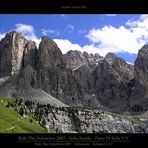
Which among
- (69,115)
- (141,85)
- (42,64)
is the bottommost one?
(69,115)

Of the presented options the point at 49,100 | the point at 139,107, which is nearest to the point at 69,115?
the point at 49,100

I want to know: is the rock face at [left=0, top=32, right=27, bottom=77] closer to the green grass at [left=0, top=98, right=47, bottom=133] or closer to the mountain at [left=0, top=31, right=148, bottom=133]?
the mountain at [left=0, top=31, right=148, bottom=133]

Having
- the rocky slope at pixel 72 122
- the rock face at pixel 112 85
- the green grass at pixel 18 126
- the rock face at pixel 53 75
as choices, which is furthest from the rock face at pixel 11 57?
the green grass at pixel 18 126

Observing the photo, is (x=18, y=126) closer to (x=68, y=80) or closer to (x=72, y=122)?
(x=72, y=122)

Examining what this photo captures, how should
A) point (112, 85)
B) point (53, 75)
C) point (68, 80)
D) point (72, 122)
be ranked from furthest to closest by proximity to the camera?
point (112, 85) < point (68, 80) < point (53, 75) < point (72, 122)

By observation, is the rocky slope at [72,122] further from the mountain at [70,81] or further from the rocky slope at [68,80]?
the rocky slope at [68,80]

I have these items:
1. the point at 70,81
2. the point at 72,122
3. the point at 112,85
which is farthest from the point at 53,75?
the point at 72,122

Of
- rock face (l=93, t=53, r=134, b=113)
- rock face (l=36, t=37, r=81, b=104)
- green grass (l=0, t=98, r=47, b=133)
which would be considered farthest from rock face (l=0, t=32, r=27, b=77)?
green grass (l=0, t=98, r=47, b=133)
